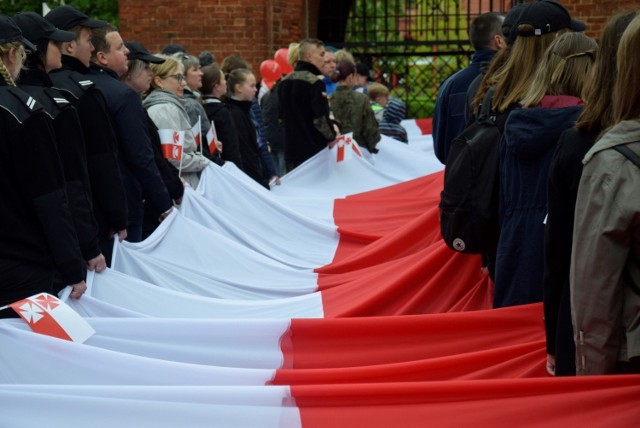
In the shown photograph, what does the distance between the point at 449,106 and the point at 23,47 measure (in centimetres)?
335

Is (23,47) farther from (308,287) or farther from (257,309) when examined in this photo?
(308,287)

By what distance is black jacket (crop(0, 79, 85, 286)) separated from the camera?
4656 millimetres

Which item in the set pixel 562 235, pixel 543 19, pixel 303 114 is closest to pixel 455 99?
pixel 543 19

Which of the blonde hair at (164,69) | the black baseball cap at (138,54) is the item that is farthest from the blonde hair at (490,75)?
the blonde hair at (164,69)

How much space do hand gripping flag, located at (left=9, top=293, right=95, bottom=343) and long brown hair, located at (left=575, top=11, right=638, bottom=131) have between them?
2.13 m

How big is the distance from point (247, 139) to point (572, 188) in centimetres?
682

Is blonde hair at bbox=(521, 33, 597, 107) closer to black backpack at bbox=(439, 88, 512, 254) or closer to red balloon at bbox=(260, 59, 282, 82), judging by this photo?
black backpack at bbox=(439, 88, 512, 254)

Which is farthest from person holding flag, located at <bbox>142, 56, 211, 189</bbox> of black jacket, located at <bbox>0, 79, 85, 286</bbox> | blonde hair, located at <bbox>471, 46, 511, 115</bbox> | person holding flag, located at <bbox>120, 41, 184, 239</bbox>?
black jacket, located at <bbox>0, 79, 85, 286</bbox>

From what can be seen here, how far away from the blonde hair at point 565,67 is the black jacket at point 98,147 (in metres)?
2.36

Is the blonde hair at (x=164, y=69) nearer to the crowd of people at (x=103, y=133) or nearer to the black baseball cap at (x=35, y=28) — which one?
the crowd of people at (x=103, y=133)

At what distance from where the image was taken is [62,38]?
555cm

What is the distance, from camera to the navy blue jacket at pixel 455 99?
288 inches

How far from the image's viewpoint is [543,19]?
17.0ft

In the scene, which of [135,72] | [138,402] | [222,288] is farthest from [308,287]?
[138,402]
